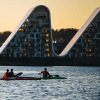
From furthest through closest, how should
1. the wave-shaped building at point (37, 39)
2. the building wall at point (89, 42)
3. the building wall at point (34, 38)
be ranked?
the building wall at point (89, 42), the building wall at point (34, 38), the wave-shaped building at point (37, 39)

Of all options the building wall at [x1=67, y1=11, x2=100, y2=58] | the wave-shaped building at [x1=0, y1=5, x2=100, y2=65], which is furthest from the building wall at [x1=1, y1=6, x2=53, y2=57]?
the building wall at [x1=67, y1=11, x2=100, y2=58]

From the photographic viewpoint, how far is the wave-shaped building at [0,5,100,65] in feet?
533

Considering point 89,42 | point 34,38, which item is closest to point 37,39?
point 34,38

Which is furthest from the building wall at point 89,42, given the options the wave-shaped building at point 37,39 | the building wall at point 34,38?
the building wall at point 34,38

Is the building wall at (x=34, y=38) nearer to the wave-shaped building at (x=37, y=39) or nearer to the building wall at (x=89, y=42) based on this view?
the wave-shaped building at (x=37, y=39)

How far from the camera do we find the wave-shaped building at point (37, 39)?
16250cm

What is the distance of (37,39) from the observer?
543ft

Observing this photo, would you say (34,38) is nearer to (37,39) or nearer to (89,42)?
(37,39)

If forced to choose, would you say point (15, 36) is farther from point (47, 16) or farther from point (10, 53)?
point (47, 16)

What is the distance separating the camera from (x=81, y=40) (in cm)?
16938

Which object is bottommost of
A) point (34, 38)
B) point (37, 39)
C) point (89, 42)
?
point (89, 42)

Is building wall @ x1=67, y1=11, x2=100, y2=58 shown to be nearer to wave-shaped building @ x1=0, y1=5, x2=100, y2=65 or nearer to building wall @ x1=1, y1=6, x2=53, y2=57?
wave-shaped building @ x1=0, y1=5, x2=100, y2=65

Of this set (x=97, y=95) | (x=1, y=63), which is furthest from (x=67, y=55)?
(x=97, y=95)

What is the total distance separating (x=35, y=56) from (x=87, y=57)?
2721 cm
